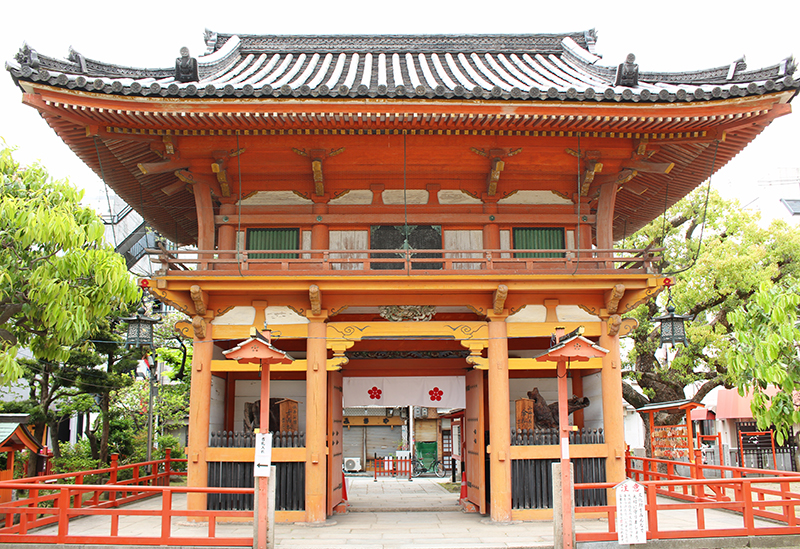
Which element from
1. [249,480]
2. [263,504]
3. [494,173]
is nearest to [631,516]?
[263,504]

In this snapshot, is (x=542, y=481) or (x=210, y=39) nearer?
(x=542, y=481)

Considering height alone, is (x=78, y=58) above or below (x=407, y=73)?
below

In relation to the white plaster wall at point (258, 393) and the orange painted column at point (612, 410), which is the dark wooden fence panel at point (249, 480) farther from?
the orange painted column at point (612, 410)

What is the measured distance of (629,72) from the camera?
11.1 meters

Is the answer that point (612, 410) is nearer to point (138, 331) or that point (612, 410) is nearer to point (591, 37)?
point (591, 37)

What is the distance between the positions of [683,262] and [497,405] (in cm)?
1307

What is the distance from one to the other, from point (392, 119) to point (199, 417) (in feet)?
21.3

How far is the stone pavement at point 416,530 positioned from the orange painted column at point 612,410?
1.03 meters

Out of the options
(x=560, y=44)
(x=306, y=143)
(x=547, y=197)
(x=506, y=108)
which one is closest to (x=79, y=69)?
(x=306, y=143)

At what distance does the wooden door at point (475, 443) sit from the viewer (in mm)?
12734

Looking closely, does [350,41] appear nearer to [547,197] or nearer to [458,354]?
[547,197]

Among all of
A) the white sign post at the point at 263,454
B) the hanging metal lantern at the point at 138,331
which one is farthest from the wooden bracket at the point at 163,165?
the white sign post at the point at 263,454

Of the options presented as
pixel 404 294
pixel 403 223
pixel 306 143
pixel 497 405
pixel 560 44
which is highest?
pixel 560 44

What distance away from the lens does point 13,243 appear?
1034 centimetres
